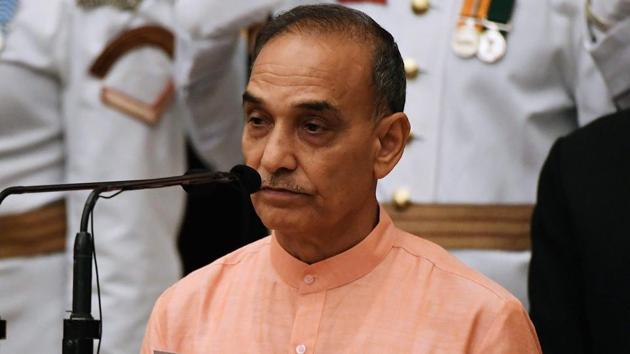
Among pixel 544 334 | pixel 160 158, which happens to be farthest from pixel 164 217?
pixel 544 334

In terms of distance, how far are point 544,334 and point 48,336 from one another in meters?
1.70

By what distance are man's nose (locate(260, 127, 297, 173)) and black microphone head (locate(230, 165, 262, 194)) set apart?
83 millimetres

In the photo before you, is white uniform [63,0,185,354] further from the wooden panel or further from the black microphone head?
the black microphone head

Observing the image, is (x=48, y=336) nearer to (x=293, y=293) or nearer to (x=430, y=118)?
(x=430, y=118)

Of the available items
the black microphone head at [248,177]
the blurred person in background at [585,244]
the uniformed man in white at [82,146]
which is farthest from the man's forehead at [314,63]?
the uniformed man in white at [82,146]

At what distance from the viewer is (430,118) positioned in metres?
3.92

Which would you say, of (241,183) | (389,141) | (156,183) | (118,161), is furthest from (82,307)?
(118,161)

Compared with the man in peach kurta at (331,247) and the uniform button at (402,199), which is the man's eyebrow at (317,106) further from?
the uniform button at (402,199)

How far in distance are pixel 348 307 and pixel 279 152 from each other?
0.35m

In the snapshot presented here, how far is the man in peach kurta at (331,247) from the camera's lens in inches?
107

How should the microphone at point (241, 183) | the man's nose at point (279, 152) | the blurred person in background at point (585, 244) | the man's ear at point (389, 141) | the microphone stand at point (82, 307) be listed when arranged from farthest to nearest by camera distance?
the blurred person in background at point (585, 244) < the man's ear at point (389, 141) < the man's nose at point (279, 152) < the microphone at point (241, 183) < the microphone stand at point (82, 307)

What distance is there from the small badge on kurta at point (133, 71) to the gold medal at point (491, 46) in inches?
42.1

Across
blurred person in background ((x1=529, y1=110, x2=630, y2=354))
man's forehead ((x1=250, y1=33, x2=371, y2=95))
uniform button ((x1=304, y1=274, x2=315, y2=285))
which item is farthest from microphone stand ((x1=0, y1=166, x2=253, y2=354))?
blurred person in background ((x1=529, y1=110, x2=630, y2=354))

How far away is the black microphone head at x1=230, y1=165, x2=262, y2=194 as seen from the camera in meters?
2.58
